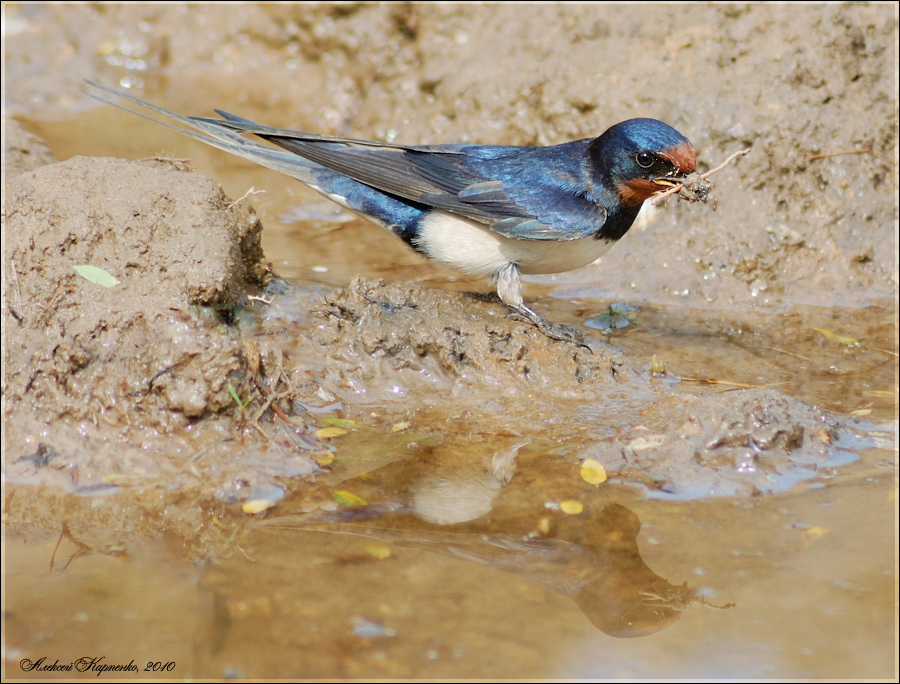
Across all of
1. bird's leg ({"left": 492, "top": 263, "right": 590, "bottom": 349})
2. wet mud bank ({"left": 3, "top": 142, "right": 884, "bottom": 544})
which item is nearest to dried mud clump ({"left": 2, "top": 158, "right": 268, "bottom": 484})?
wet mud bank ({"left": 3, "top": 142, "right": 884, "bottom": 544})

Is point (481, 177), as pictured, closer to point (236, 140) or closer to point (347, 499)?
point (236, 140)

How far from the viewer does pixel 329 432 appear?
3.93m

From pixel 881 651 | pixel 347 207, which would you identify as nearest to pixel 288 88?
pixel 347 207

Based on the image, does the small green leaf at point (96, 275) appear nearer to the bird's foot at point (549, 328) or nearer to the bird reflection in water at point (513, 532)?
the bird reflection in water at point (513, 532)

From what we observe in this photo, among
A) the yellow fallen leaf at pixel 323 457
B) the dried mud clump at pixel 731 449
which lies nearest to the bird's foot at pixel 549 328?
the dried mud clump at pixel 731 449

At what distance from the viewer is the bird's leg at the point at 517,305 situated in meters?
4.63

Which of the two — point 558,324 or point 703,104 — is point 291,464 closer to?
point 558,324

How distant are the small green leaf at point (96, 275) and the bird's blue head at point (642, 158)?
255 centimetres

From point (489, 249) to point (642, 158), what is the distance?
0.95 meters

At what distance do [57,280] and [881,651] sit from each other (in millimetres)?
3531

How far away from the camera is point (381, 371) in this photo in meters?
4.38

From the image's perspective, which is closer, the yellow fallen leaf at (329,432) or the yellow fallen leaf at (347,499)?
the yellow fallen leaf at (347,499)

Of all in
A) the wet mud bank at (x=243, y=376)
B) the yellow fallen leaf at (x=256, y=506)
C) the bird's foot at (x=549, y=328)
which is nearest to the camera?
the yellow fallen leaf at (x=256, y=506)

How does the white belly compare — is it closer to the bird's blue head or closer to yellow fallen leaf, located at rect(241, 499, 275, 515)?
the bird's blue head
